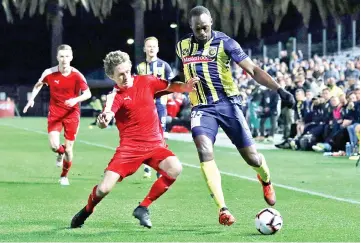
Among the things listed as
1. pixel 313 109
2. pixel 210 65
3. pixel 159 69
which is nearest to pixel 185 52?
pixel 210 65

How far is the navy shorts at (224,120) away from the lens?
36.0 ft

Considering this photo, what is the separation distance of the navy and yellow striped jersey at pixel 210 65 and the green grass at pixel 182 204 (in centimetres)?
140

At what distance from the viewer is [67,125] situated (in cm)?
1631

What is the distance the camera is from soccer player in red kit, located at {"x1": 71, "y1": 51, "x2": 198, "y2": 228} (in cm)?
1048

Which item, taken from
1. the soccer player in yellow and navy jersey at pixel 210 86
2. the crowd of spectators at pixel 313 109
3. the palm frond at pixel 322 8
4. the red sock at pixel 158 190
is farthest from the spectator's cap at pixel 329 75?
the palm frond at pixel 322 8

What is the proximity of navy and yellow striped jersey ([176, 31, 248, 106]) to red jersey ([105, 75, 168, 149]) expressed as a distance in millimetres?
474

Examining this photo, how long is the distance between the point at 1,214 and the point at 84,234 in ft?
6.77

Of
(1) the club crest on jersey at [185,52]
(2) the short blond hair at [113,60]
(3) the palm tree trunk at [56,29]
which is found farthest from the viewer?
(3) the palm tree trunk at [56,29]

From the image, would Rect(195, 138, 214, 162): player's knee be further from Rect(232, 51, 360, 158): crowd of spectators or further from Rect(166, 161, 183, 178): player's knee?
Rect(232, 51, 360, 158): crowd of spectators

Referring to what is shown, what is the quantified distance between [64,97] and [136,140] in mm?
5698

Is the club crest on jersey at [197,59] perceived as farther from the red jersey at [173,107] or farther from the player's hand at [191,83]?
the red jersey at [173,107]

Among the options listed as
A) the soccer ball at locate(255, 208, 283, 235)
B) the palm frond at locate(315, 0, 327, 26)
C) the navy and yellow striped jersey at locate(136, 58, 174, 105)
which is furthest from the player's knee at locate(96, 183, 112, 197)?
the palm frond at locate(315, 0, 327, 26)

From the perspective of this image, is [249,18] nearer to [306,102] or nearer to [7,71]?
[7,71]

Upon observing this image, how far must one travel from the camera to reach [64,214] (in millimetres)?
11859
